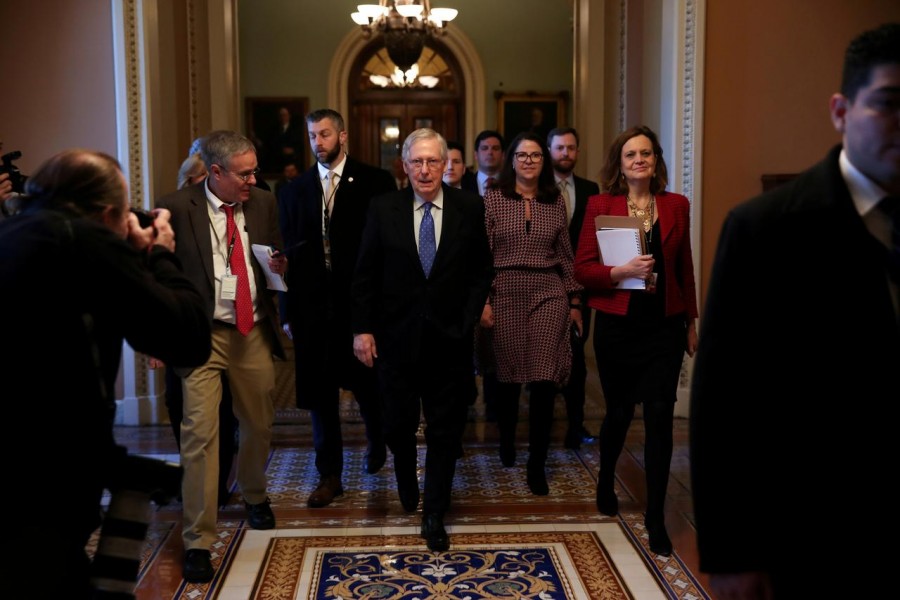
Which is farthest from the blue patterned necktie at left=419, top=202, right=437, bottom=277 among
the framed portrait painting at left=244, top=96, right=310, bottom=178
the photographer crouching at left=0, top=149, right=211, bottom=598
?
the framed portrait painting at left=244, top=96, right=310, bottom=178

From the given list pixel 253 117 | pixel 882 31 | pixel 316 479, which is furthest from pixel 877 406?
pixel 253 117

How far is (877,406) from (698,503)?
356 millimetres

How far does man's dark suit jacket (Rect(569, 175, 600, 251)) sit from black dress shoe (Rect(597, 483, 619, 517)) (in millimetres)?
1465

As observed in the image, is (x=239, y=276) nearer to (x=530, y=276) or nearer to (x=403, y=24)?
(x=530, y=276)

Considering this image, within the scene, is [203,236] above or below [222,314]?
above

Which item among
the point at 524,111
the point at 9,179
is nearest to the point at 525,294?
the point at 9,179

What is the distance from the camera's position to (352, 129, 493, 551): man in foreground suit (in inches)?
178

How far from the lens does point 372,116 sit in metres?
14.4

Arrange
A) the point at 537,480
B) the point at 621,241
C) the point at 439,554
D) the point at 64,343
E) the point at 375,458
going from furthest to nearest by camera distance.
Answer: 1. the point at 375,458
2. the point at 537,480
3. the point at 621,241
4. the point at 439,554
5. the point at 64,343

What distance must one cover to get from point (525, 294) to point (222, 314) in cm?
160

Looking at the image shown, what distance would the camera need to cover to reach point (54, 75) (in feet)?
22.1

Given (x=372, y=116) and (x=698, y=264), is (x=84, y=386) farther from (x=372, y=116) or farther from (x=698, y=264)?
(x=372, y=116)

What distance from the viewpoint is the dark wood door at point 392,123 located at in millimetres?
14430

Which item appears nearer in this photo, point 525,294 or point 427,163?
point 427,163
